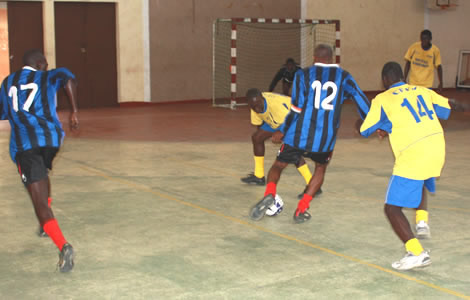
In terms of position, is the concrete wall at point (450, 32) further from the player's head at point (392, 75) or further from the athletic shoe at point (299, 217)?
the player's head at point (392, 75)

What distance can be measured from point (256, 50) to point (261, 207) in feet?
47.3

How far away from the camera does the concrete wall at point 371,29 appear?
858 inches

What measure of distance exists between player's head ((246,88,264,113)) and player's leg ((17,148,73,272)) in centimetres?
253

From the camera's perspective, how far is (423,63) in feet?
38.5

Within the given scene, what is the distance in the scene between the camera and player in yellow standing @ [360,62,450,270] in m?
4.89

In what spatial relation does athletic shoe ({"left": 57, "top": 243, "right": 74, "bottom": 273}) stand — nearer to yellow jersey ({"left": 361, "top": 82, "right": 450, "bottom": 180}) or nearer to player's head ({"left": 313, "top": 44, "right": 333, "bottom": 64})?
yellow jersey ({"left": 361, "top": 82, "right": 450, "bottom": 180})

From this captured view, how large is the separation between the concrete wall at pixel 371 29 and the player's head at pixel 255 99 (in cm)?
1467

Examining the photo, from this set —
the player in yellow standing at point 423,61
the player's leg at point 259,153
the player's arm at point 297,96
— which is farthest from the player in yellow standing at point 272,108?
the player in yellow standing at point 423,61

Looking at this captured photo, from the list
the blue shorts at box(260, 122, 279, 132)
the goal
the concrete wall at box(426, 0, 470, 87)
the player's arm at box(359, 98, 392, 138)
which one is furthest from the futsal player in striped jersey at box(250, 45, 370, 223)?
the concrete wall at box(426, 0, 470, 87)

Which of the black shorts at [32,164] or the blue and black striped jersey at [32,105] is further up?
the blue and black striped jersey at [32,105]

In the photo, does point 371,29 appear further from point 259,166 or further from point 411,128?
point 411,128

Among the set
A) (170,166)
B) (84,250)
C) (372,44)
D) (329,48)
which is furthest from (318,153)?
(372,44)

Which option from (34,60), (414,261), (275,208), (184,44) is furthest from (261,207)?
(184,44)

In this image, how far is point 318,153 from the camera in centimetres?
633
